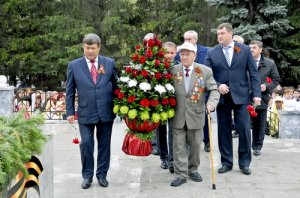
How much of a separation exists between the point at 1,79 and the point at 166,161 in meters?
6.78

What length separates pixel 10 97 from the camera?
40.5 feet

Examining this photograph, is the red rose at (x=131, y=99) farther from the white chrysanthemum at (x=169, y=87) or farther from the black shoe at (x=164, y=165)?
the black shoe at (x=164, y=165)

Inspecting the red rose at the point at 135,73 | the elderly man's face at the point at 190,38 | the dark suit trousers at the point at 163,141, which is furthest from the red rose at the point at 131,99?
the elderly man's face at the point at 190,38

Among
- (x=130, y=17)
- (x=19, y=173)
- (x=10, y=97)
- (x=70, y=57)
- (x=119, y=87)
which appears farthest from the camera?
(x=130, y=17)

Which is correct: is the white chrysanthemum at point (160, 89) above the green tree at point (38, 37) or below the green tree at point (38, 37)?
below

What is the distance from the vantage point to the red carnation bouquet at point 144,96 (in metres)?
5.86

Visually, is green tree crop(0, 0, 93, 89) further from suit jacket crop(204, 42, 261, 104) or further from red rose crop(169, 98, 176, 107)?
red rose crop(169, 98, 176, 107)

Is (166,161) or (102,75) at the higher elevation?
(102,75)

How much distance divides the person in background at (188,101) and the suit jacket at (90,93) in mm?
811

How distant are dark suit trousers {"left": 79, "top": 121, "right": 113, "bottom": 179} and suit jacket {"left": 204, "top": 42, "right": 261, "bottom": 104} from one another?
1.69m

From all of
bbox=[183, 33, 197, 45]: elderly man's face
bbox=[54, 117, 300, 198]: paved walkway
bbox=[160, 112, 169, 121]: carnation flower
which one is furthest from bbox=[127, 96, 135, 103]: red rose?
bbox=[183, 33, 197, 45]: elderly man's face

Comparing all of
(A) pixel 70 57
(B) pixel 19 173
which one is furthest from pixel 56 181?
(A) pixel 70 57

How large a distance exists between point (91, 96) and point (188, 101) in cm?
117

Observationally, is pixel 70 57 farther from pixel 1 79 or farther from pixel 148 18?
pixel 1 79
